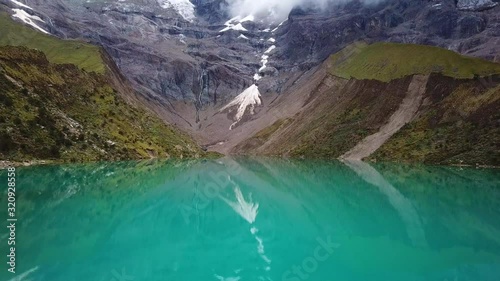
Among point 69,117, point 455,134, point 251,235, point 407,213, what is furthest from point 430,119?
point 251,235

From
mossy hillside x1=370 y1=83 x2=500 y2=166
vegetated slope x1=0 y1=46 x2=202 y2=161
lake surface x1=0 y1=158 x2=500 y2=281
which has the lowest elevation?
lake surface x1=0 y1=158 x2=500 y2=281

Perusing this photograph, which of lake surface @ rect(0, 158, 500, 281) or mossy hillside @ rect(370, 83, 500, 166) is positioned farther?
mossy hillside @ rect(370, 83, 500, 166)

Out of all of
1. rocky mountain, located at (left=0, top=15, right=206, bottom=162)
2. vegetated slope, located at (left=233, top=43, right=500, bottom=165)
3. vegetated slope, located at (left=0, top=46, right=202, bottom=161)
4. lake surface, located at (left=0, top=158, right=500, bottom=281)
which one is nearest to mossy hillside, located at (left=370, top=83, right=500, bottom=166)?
vegetated slope, located at (left=233, top=43, right=500, bottom=165)

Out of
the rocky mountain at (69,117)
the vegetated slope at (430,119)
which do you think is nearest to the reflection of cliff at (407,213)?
the vegetated slope at (430,119)

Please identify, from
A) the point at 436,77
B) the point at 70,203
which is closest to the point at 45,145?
the point at 70,203

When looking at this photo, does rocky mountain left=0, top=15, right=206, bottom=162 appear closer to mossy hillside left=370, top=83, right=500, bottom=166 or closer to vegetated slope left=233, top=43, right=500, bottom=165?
vegetated slope left=233, top=43, right=500, bottom=165

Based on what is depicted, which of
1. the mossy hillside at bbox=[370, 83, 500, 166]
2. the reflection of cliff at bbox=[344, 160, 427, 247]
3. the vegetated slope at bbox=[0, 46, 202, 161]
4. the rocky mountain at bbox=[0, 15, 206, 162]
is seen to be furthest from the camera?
the mossy hillside at bbox=[370, 83, 500, 166]
